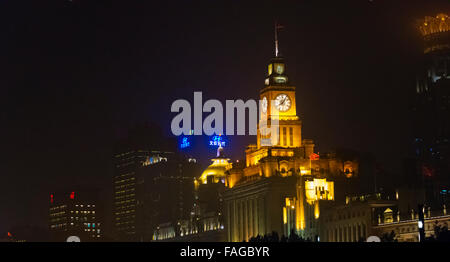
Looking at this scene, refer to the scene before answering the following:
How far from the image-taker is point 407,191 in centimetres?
18262

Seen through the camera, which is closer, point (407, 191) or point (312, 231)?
point (407, 191)

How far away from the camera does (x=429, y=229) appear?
16275 cm
